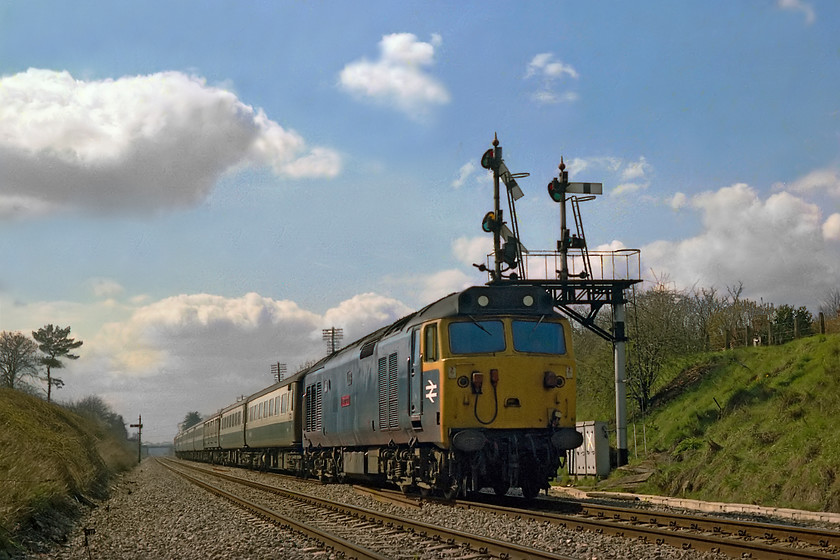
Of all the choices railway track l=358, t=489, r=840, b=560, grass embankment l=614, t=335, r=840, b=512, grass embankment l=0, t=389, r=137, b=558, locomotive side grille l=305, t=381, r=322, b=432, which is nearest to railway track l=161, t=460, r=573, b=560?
railway track l=358, t=489, r=840, b=560

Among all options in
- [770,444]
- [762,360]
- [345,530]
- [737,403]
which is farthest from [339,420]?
[762,360]

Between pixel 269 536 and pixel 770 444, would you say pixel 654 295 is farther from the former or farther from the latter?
pixel 269 536

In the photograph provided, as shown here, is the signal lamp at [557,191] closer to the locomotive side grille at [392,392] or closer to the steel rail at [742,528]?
the locomotive side grille at [392,392]

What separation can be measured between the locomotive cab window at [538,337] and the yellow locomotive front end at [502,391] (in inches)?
0.7

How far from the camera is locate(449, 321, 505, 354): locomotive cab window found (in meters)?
14.0

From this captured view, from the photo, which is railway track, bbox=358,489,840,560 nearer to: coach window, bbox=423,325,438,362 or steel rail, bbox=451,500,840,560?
steel rail, bbox=451,500,840,560

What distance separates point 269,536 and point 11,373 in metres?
71.2

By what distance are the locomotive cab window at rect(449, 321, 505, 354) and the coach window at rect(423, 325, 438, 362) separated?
0.34m

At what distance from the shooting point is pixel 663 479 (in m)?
20.5

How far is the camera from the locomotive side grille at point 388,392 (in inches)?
636

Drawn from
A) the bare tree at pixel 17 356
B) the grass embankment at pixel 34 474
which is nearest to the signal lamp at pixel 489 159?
the grass embankment at pixel 34 474

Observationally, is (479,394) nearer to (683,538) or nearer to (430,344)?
(430,344)

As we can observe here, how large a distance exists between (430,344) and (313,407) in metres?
11.0

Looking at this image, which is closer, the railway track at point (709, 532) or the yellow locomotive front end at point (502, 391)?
the railway track at point (709, 532)
